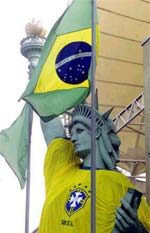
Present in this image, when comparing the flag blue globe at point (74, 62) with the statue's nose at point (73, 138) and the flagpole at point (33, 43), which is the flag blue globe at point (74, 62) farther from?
the flagpole at point (33, 43)

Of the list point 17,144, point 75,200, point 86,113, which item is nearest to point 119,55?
point 17,144

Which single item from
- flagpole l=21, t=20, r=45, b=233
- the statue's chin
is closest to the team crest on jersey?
the statue's chin

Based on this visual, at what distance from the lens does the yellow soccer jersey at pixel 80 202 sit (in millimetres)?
6176

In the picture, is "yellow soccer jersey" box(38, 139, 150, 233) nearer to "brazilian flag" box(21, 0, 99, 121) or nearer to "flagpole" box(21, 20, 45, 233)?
"brazilian flag" box(21, 0, 99, 121)

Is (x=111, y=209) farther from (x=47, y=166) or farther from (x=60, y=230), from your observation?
(x=47, y=166)

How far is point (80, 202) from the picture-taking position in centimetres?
632

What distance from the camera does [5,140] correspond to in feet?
27.3

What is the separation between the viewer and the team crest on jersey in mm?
6305

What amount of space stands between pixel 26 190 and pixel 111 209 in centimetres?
184

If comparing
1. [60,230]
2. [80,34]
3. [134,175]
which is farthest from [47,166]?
[134,175]

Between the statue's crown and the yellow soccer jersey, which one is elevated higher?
the statue's crown

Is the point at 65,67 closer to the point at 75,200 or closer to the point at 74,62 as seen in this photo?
the point at 74,62

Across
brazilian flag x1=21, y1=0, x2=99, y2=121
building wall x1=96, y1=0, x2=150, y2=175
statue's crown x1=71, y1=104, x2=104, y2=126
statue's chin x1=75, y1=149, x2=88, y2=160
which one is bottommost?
statue's chin x1=75, y1=149, x2=88, y2=160

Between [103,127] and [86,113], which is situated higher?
[86,113]
